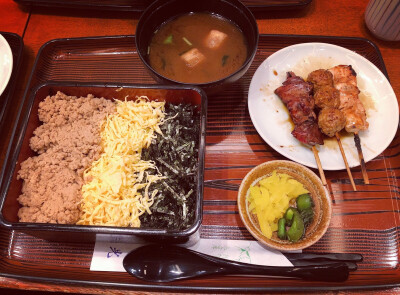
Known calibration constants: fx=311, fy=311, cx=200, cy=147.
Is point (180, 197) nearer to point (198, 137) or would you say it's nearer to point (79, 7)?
point (198, 137)

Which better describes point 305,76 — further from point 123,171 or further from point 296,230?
point 123,171

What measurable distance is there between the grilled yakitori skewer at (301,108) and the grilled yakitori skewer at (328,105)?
4cm

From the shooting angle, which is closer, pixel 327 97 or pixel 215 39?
pixel 327 97

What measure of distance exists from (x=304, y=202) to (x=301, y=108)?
638mm

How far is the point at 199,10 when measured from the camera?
2.24 metres

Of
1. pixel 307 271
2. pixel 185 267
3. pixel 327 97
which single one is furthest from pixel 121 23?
pixel 307 271

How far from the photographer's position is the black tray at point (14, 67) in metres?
2.15

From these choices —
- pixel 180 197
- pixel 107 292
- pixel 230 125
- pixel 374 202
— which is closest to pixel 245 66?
pixel 230 125

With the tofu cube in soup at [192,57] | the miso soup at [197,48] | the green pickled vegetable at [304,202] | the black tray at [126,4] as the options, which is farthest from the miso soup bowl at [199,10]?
the green pickled vegetable at [304,202]

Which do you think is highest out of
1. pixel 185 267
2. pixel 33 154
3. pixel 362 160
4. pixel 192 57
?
pixel 192 57

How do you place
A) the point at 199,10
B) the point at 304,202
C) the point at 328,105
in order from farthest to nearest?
the point at 199,10, the point at 328,105, the point at 304,202

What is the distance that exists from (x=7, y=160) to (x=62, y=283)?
2.57 ft

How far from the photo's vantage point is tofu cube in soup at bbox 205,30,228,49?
214cm

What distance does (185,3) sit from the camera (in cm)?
218
